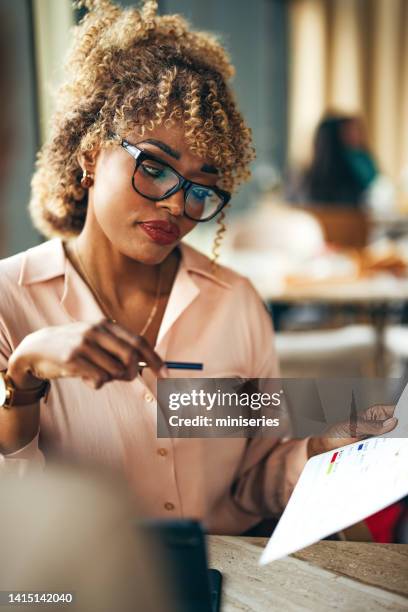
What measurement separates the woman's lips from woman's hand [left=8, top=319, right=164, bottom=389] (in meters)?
0.19

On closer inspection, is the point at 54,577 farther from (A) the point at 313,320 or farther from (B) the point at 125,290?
(A) the point at 313,320

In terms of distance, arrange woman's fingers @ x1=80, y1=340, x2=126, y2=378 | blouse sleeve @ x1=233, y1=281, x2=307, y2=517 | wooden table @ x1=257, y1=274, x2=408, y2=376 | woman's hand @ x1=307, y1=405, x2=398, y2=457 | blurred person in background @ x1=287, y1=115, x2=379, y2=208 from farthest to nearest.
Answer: blurred person in background @ x1=287, y1=115, x2=379, y2=208
wooden table @ x1=257, y1=274, x2=408, y2=376
blouse sleeve @ x1=233, y1=281, x2=307, y2=517
woman's hand @ x1=307, y1=405, x2=398, y2=457
woman's fingers @ x1=80, y1=340, x2=126, y2=378

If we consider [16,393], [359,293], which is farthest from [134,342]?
[359,293]

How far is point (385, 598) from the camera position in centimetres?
72

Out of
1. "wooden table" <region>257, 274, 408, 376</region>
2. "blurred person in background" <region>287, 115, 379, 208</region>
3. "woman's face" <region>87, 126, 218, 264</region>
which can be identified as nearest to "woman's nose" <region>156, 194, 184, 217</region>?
"woman's face" <region>87, 126, 218, 264</region>

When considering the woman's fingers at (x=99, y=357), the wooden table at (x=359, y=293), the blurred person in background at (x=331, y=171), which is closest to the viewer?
the woman's fingers at (x=99, y=357)

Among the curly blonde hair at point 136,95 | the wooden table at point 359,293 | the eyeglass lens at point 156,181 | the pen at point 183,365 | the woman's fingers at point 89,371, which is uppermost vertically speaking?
the curly blonde hair at point 136,95

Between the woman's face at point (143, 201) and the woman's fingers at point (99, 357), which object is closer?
the woman's fingers at point (99, 357)

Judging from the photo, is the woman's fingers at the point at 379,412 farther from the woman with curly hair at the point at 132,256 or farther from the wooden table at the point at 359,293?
the wooden table at the point at 359,293

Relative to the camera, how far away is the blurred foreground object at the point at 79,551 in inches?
23.0

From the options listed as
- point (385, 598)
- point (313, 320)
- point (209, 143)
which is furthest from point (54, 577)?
point (313, 320)

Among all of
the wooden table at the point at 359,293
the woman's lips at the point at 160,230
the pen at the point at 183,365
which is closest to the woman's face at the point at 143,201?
the woman's lips at the point at 160,230

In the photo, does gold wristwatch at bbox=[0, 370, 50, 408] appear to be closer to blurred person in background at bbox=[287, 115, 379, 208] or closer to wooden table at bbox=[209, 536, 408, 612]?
wooden table at bbox=[209, 536, 408, 612]

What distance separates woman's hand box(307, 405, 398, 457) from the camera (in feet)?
2.63
